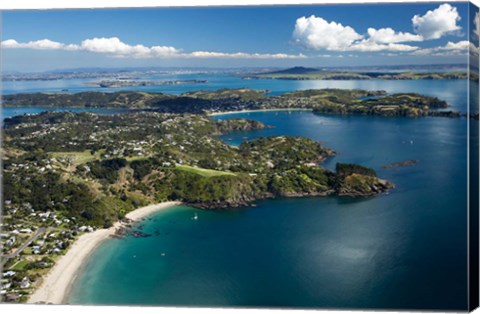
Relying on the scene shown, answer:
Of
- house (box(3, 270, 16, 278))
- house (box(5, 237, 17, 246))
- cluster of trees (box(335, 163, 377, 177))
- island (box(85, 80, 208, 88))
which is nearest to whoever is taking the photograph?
house (box(3, 270, 16, 278))

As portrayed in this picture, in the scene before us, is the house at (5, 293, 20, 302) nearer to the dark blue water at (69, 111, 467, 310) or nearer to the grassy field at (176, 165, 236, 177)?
the dark blue water at (69, 111, 467, 310)

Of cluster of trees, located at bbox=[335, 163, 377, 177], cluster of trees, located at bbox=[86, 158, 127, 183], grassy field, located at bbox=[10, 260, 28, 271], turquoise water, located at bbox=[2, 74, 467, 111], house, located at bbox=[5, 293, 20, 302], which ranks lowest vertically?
house, located at bbox=[5, 293, 20, 302]

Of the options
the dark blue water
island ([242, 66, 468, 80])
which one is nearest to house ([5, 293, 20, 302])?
the dark blue water

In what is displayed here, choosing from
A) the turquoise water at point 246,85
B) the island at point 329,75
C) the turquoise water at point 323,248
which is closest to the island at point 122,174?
the turquoise water at point 323,248

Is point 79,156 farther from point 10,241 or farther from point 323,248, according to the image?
point 323,248

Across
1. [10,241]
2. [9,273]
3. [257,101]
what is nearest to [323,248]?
[9,273]

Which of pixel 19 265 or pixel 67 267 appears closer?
pixel 19 265
